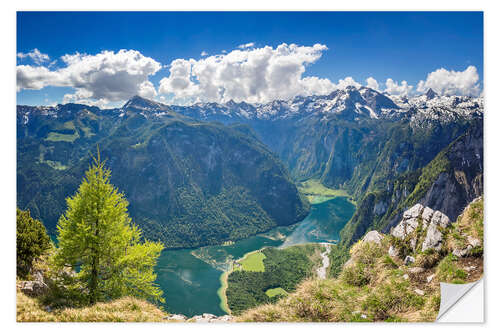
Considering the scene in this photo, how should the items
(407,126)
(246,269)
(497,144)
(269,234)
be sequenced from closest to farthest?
(497,144) < (246,269) < (269,234) < (407,126)

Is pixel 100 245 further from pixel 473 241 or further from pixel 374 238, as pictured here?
pixel 473 241

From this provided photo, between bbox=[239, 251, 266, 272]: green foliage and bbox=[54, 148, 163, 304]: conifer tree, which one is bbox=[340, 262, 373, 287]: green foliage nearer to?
bbox=[54, 148, 163, 304]: conifer tree

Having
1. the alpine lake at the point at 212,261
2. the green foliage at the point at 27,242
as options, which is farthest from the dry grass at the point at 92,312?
the alpine lake at the point at 212,261

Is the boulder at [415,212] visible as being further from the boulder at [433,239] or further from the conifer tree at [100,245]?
the conifer tree at [100,245]

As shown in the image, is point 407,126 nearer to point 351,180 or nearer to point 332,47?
point 351,180
